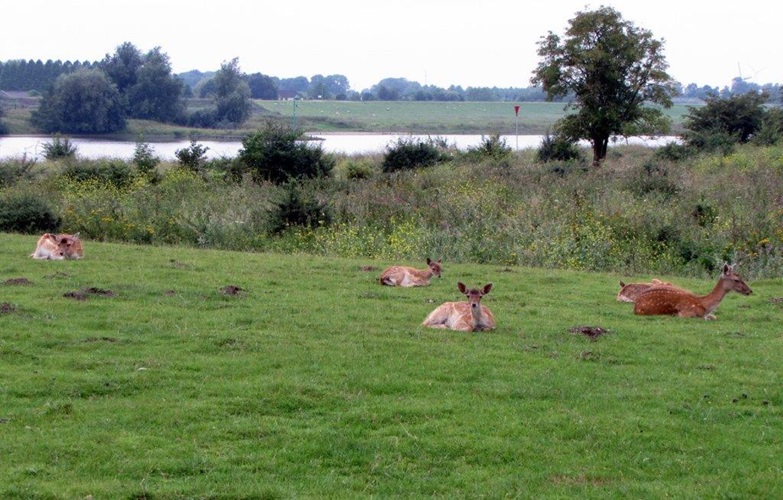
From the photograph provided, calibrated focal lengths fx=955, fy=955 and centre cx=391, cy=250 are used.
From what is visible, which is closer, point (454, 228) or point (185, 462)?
point (185, 462)

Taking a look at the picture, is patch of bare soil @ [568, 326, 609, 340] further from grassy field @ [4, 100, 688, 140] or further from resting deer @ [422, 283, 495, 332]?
grassy field @ [4, 100, 688, 140]

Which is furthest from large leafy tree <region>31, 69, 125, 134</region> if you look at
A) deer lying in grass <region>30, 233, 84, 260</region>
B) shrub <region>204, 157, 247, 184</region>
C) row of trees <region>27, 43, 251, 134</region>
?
deer lying in grass <region>30, 233, 84, 260</region>

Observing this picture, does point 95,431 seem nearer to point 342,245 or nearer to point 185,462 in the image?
point 185,462

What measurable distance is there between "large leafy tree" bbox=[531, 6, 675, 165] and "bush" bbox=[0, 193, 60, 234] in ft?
81.4

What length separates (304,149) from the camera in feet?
121

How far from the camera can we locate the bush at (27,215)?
2466cm

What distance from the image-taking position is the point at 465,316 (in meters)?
13.1

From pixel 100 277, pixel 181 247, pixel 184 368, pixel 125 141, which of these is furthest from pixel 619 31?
pixel 125 141

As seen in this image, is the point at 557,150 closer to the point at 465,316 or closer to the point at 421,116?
the point at 465,316

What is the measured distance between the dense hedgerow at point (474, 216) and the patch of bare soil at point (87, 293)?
814 centimetres

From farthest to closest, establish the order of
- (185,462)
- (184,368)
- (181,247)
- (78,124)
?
(78,124) → (181,247) → (184,368) → (185,462)

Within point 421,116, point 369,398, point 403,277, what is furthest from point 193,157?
point 421,116

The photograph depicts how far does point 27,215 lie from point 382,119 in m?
107

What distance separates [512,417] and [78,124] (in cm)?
7875
